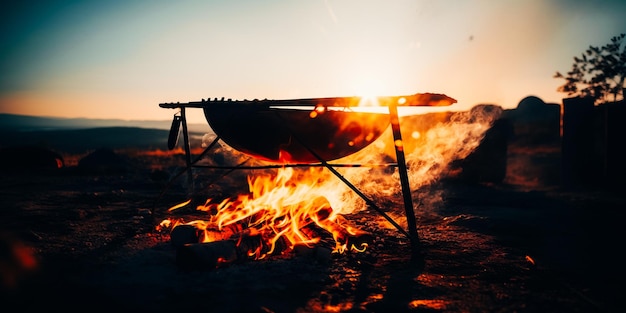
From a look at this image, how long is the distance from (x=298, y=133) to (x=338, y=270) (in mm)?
1649

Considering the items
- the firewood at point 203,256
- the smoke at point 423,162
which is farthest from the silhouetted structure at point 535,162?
the firewood at point 203,256

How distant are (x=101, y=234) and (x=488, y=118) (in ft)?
35.2

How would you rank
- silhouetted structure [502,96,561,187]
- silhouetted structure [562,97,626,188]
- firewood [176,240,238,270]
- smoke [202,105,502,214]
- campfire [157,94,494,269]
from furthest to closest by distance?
silhouetted structure [502,96,561,187], silhouetted structure [562,97,626,188], smoke [202,105,502,214], campfire [157,94,494,269], firewood [176,240,238,270]

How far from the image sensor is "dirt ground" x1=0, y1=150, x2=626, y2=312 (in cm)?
297

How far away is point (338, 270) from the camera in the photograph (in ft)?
12.5

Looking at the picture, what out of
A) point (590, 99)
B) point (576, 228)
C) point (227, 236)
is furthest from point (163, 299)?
point (590, 99)

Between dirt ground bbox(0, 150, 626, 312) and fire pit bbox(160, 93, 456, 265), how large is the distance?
39cm

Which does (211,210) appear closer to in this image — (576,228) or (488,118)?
(576,228)

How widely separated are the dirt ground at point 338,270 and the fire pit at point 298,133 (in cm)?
39

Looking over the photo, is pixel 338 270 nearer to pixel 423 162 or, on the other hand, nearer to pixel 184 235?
pixel 184 235

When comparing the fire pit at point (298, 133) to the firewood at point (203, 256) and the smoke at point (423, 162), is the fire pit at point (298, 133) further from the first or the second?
the smoke at point (423, 162)

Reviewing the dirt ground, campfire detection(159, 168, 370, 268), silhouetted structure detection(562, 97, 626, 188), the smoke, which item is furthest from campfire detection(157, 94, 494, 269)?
silhouetted structure detection(562, 97, 626, 188)

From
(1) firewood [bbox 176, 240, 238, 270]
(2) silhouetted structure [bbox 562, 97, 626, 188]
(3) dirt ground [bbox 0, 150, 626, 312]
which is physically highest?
(2) silhouetted structure [bbox 562, 97, 626, 188]

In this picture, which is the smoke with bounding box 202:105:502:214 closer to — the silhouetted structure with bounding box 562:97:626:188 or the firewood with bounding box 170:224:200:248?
the silhouetted structure with bounding box 562:97:626:188
